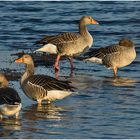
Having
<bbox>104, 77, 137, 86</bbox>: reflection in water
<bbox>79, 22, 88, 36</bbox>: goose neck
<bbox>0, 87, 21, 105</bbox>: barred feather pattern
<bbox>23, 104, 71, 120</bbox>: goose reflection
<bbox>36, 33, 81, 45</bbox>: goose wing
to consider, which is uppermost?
<bbox>79, 22, 88, 36</bbox>: goose neck

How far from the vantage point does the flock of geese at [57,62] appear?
→ 531 inches

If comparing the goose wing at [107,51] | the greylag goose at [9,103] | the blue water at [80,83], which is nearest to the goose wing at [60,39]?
the blue water at [80,83]

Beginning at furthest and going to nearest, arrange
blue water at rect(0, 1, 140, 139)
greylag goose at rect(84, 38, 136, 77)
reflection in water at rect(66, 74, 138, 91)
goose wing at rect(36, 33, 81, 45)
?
goose wing at rect(36, 33, 81, 45) → greylag goose at rect(84, 38, 136, 77) → reflection in water at rect(66, 74, 138, 91) → blue water at rect(0, 1, 140, 139)

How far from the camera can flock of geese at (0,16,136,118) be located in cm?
1350

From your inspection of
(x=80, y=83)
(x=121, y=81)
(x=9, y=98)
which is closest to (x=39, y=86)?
(x=9, y=98)

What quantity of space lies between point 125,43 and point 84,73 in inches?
58.4

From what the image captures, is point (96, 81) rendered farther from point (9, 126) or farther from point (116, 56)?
point (9, 126)

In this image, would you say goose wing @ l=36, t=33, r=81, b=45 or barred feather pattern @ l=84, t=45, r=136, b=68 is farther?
goose wing @ l=36, t=33, r=81, b=45

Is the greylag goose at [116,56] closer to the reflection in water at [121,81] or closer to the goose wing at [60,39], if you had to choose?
the reflection in water at [121,81]

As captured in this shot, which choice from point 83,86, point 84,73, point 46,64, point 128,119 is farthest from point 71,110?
point 46,64

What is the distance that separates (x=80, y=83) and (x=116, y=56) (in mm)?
1759

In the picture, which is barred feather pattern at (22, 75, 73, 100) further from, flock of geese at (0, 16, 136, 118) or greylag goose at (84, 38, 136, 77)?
greylag goose at (84, 38, 136, 77)

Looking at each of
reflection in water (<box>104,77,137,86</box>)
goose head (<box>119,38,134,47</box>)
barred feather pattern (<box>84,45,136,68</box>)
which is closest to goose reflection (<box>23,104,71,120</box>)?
reflection in water (<box>104,77,137,86</box>)

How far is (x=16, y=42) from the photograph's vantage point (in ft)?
84.1
